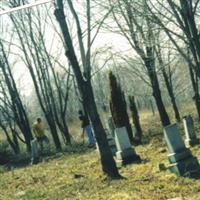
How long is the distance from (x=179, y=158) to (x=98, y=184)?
70.5 inches

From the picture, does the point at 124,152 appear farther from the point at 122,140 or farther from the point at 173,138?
the point at 173,138

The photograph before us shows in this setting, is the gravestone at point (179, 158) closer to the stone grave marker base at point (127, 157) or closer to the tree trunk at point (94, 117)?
the tree trunk at point (94, 117)

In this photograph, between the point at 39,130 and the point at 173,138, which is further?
the point at 39,130

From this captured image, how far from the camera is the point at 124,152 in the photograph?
14141mm

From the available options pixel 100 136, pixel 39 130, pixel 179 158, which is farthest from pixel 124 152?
A: pixel 39 130

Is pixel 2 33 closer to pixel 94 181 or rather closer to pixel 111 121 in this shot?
pixel 111 121

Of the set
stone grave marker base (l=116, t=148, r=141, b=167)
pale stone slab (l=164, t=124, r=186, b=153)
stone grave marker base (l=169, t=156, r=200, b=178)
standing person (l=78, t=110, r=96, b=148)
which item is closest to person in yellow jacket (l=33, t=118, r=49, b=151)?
standing person (l=78, t=110, r=96, b=148)

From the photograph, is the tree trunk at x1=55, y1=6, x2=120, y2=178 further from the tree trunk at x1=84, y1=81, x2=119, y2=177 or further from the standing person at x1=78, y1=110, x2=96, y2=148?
the standing person at x1=78, y1=110, x2=96, y2=148

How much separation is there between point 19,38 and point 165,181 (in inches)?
780

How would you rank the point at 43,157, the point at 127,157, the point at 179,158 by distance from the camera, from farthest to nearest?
the point at 43,157
the point at 127,157
the point at 179,158

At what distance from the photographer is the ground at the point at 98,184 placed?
8.84m

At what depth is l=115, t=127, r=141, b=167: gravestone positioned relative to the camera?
1402 cm

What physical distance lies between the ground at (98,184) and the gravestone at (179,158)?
0.22m

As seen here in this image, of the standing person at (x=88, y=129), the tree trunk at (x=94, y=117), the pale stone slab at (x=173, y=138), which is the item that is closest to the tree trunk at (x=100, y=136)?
the tree trunk at (x=94, y=117)
